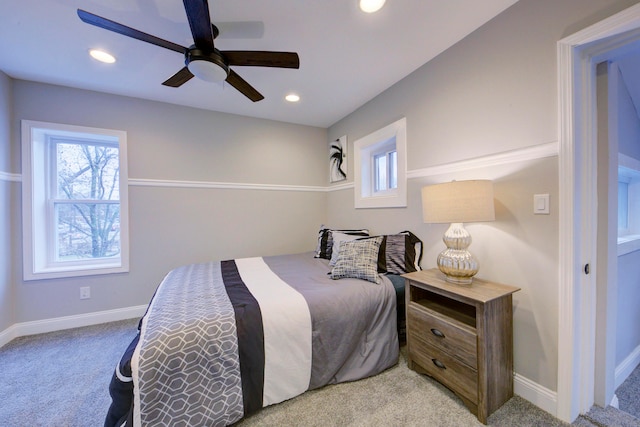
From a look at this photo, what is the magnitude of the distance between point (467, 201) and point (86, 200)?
3657 millimetres

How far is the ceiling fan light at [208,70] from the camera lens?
4.63 feet

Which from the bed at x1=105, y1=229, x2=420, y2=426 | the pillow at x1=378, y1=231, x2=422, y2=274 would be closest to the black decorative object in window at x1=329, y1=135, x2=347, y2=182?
the pillow at x1=378, y1=231, x2=422, y2=274

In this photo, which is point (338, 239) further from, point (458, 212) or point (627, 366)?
point (627, 366)

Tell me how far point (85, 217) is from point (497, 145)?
3.97 metres

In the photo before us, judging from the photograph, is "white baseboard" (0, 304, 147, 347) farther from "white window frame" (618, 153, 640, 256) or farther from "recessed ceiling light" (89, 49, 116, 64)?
"white window frame" (618, 153, 640, 256)

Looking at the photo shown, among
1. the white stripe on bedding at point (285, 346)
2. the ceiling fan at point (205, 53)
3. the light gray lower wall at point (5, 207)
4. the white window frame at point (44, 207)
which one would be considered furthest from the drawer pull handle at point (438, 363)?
the light gray lower wall at point (5, 207)

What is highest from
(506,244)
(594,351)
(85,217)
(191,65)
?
(191,65)

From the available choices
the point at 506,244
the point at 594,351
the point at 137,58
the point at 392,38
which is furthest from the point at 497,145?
the point at 137,58

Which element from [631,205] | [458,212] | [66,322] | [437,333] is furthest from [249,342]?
[631,205]

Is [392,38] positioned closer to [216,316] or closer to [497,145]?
[497,145]

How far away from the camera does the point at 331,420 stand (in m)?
1.29

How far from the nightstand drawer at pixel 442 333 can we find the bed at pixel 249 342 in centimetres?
16

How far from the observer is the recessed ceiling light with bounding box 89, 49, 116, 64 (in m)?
1.86

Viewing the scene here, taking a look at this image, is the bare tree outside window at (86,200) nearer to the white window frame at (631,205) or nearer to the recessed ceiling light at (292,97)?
the recessed ceiling light at (292,97)
